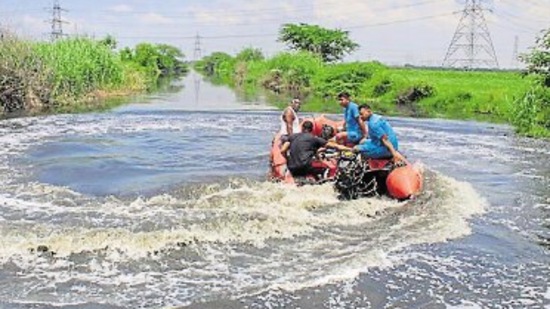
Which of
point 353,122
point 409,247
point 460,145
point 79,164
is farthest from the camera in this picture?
point 460,145

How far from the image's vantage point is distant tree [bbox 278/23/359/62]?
69.6 m

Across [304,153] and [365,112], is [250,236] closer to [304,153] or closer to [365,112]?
[304,153]

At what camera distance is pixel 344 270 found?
796 centimetres

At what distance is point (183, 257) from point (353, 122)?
20.4 ft

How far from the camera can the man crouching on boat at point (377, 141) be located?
11.9m

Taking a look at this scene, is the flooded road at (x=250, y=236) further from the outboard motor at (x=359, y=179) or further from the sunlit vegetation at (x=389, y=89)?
the sunlit vegetation at (x=389, y=89)

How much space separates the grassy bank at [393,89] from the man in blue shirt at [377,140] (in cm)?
1188

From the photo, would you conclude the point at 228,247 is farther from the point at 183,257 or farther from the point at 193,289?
the point at 193,289

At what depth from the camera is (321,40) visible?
228 feet

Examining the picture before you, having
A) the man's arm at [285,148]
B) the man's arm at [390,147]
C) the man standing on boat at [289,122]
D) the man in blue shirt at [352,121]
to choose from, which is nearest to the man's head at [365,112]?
the man's arm at [390,147]

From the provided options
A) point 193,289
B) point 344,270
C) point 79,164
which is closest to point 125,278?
point 193,289

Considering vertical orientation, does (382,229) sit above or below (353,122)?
below

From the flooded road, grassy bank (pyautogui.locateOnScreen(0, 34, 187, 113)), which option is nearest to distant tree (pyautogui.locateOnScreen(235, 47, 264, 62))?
grassy bank (pyautogui.locateOnScreen(0, 34, 187, 113))

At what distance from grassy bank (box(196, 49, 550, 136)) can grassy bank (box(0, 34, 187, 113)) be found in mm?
10188
